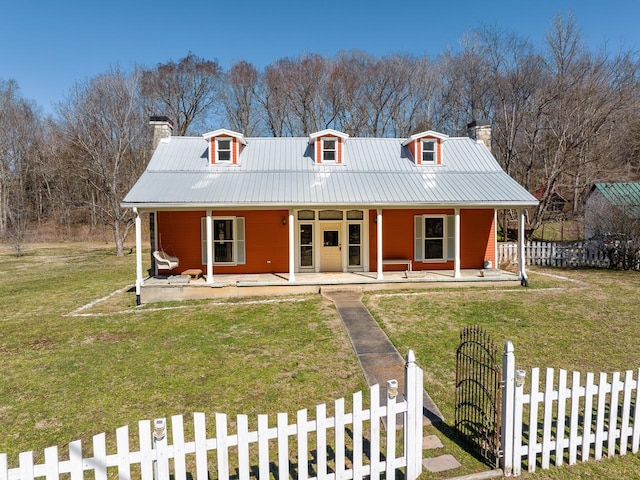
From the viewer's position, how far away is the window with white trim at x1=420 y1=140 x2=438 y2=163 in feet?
50.9

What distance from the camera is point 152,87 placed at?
38281mm

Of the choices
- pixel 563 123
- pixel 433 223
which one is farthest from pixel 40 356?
pixel 563 123

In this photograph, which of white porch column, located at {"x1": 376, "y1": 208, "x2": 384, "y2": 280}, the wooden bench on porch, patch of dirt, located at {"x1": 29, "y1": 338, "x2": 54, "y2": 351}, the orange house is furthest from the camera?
the wooden bench on porch

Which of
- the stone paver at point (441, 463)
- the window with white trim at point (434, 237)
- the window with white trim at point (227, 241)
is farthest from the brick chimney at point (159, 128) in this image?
the stone paver at point (441, 463)

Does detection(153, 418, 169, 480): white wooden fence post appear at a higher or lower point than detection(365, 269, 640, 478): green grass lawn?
higher

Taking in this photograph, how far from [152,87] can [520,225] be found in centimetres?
3732

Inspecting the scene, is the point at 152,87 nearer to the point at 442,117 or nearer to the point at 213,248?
the point at 442,117

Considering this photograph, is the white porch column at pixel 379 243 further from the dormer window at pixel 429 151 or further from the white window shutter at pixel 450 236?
the dormer window at pixel 429 151

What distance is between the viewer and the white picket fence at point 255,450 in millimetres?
2746

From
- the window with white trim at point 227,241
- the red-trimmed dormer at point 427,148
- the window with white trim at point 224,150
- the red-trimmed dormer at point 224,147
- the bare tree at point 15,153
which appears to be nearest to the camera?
the window with white trim at point 227,241

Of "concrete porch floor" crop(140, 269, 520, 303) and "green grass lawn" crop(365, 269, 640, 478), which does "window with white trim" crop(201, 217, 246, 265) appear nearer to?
"concrete porch floor" crop(140, 269, 520, 303)

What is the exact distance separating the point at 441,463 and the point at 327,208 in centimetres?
Result: 998

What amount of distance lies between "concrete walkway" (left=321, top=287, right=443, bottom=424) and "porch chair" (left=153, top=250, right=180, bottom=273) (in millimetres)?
5628

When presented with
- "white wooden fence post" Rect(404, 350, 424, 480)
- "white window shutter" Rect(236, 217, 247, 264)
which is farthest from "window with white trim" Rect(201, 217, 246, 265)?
"white wooden fence post" Rect(404, 350, 424, 480)
